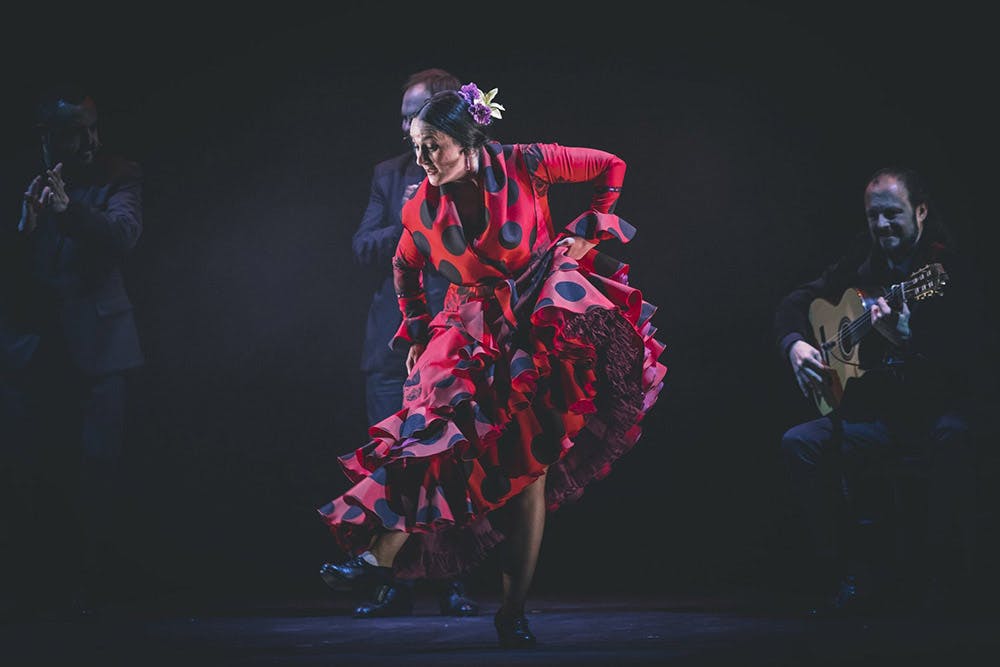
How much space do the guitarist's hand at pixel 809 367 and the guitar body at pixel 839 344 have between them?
0.02 m

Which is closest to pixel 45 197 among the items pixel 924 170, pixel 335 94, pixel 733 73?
pixel 335 94

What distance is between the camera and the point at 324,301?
445 centimetres

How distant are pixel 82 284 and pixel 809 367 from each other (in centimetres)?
229

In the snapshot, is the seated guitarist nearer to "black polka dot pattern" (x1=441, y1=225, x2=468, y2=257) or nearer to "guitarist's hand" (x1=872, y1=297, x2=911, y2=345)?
"guitarist's hand" (x1=872, y1=297, x2=911, y2=345)

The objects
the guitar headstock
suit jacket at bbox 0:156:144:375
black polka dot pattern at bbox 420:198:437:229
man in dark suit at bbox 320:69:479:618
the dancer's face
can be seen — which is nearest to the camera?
the dancer's face

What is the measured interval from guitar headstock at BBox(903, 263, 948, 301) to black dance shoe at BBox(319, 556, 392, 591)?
1807mm

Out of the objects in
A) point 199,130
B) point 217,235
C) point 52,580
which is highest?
point 199,130

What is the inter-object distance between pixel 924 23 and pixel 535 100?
1.35 metres

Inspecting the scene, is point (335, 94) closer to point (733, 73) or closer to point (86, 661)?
point (733, 73)

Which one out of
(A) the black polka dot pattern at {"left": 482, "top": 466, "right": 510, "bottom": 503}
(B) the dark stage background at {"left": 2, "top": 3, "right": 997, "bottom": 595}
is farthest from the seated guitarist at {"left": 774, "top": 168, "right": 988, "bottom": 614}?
(A) the black polka dot pattern at {"left": 482, "top": 466, "right": 510, "bottom": 503}

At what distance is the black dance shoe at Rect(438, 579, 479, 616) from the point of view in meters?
3.54

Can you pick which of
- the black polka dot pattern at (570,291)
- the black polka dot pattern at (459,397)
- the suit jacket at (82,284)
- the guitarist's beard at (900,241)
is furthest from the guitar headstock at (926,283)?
the suit jacket at (82,284)

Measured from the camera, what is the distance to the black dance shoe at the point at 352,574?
2.54 metres

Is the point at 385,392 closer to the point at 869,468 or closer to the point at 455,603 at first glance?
the point at 455,603
